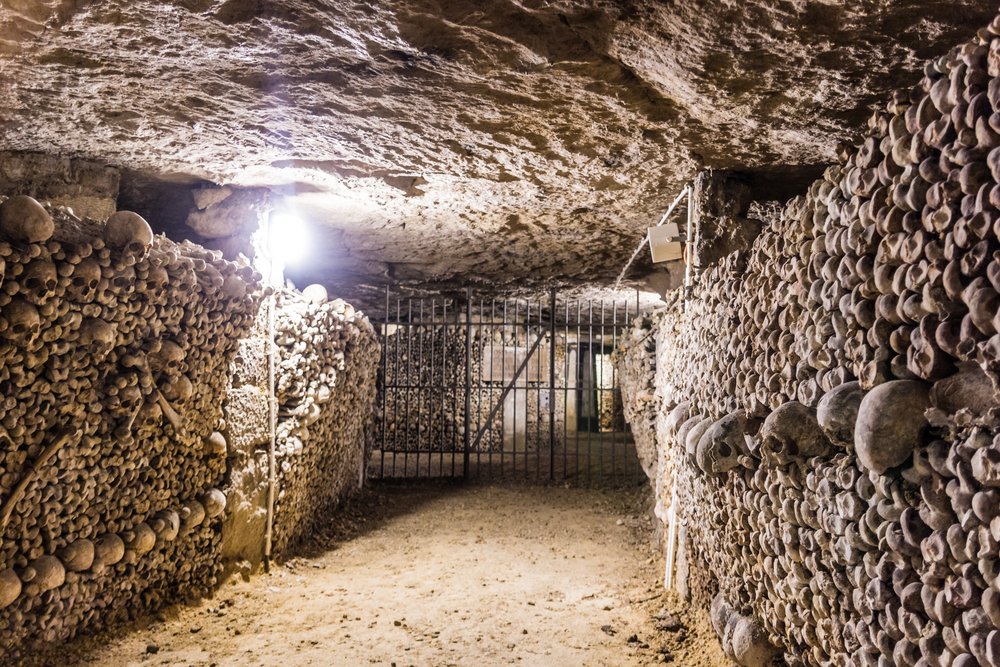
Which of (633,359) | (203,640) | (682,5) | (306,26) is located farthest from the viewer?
(633,359)

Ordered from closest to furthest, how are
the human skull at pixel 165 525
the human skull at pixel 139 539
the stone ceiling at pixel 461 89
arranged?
the stone ceiling at pixel 461 89
the human skull at pixel 139 539
the human skull at pixel 165 525

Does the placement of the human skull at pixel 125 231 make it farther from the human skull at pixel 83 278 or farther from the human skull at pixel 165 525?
the human skull at pixel 165 525

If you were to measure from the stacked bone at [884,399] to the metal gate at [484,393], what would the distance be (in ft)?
19.2

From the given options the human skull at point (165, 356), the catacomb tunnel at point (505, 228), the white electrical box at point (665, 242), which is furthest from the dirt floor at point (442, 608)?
the white electrical box at point (665, 242)

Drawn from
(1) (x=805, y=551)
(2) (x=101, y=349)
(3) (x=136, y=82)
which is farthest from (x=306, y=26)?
(1) (x=805, y=551)

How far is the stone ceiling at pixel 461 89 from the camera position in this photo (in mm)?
2602

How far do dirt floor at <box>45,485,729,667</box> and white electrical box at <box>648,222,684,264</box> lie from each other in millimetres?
2307

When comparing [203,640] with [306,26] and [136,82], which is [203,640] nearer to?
[136,82]

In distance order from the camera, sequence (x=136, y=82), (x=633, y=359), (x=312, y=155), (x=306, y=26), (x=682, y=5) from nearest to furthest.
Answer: (x=682, y=5), (x=306, y=26), (x=136, y=82), (x=312, y=155), (x=633, y=359)

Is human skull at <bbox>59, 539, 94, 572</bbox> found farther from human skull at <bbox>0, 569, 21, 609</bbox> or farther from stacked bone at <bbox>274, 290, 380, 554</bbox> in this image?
stacked bone at <bbox>274, 290, 380, 554</bbox>

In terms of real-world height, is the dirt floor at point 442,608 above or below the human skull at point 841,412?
below

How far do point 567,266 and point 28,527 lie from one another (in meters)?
5.69

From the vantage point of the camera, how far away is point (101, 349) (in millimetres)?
3238

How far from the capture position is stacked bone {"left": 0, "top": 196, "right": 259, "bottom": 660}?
288cm
